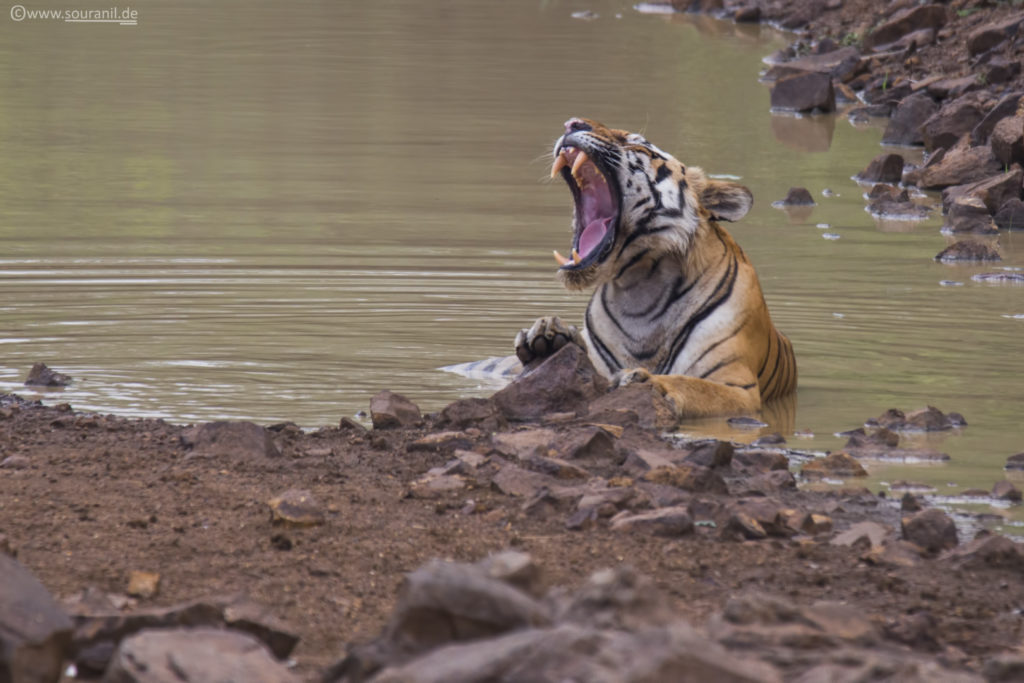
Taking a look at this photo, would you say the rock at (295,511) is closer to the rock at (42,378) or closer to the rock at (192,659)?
the rock at (192,659)

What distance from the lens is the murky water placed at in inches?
270

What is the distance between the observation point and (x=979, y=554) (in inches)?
154

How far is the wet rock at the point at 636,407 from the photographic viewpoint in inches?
229

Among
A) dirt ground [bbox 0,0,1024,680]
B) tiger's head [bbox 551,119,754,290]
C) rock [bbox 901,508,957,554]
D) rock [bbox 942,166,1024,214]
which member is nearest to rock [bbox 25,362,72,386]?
dirt ground [bbox 0,0,1024,680]

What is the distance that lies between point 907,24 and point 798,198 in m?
9.31

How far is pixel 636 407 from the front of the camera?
234 inches

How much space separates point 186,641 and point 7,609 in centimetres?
36

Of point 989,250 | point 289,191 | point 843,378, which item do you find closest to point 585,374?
point 843,378

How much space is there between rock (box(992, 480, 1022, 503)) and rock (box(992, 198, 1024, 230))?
6914mm

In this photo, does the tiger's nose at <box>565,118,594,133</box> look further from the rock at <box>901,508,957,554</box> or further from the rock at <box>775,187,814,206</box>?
the rock at <box>775,187,814,206</box>

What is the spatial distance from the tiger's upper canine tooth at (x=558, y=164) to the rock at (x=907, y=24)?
14.8 metres

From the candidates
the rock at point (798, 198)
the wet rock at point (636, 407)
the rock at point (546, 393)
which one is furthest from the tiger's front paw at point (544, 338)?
the rock at point (798, 198)

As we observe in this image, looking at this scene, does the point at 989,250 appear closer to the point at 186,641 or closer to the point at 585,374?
the point at 585,374

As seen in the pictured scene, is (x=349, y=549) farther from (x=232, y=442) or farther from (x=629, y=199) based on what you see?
(x=629, y=199)
